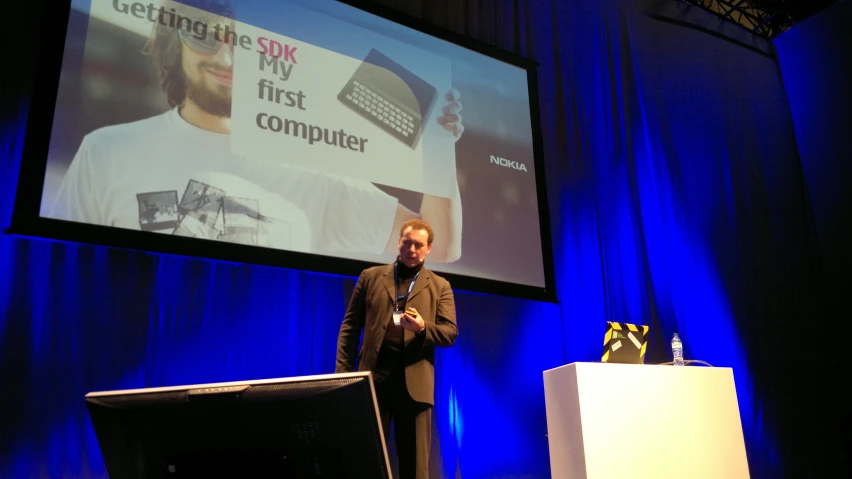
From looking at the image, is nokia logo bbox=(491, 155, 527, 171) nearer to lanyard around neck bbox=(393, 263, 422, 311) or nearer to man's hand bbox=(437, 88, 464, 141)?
man's hand bbox=(437, 88, 464, 141)

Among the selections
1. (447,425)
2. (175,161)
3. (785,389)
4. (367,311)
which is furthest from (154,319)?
(785,389)

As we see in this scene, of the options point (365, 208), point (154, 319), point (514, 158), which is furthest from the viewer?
point (514, 158)

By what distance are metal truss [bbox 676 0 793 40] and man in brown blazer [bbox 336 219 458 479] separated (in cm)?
409

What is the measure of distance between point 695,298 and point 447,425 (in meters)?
2.10

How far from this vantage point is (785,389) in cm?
457

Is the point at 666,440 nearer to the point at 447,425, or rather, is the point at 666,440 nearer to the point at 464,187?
the point at 447,425

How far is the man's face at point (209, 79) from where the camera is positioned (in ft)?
10.2

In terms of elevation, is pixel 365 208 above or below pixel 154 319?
above

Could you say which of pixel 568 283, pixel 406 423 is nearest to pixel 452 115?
pixel 568 283

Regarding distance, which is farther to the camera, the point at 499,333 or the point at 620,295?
the point at 620,295

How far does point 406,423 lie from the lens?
7.77ft

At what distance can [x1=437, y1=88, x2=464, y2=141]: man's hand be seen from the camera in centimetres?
385

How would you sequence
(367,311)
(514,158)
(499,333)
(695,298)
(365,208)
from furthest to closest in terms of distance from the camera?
1. (695,298)
2. (514,158)
3. (499,333)
4. (365,208)
5. (367,311)

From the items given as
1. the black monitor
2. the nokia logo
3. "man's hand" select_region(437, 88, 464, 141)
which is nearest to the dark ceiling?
the nokia logo
